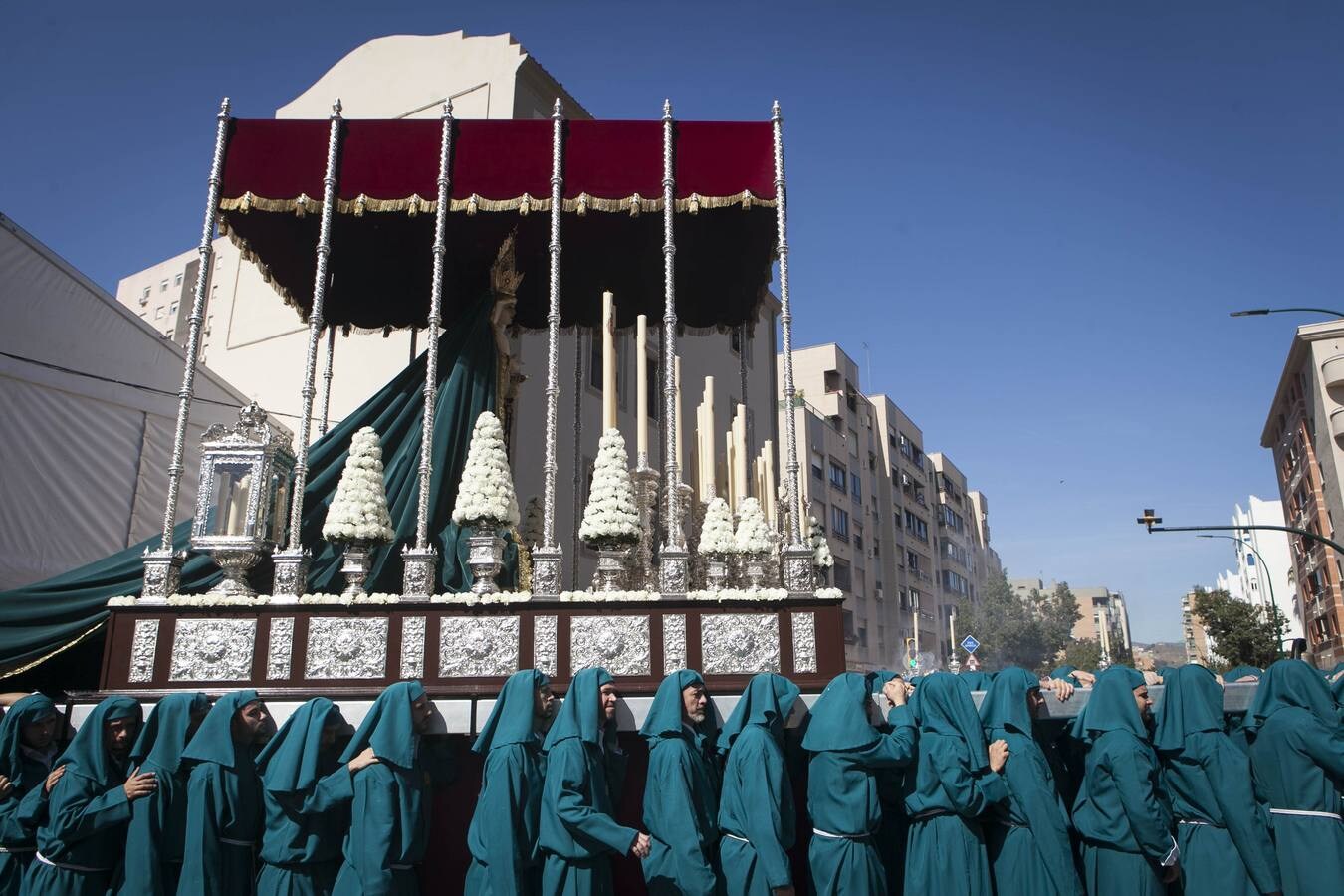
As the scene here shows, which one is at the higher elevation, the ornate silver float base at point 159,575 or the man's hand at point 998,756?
the ornate silver float base at point 159,575

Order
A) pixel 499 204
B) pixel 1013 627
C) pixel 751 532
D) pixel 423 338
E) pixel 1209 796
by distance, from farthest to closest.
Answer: pixel 1013 627 < pixel 423 338 < pixel 499 204 < pixel 751 532 < pixel 1209 796

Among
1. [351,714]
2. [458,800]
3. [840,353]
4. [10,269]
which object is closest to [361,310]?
[10,269]

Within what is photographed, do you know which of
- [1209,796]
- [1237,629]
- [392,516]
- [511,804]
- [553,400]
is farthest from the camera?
[1237,629]

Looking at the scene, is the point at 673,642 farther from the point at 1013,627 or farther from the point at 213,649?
the point at 1013,627

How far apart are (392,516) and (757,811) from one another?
6.31 metres

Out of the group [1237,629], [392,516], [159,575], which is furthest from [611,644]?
[1237,629]

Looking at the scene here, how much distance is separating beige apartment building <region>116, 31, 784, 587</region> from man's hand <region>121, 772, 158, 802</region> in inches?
335

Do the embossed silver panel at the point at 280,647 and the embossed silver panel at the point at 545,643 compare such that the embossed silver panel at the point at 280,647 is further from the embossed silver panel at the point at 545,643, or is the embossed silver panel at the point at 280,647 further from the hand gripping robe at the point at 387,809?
the hand gripping robe at the point at 387,809

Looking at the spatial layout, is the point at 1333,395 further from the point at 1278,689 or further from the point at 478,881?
the point at 478,881

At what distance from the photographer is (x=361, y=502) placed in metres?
8.88

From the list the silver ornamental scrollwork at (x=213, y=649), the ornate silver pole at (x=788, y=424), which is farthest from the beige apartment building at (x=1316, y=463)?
the silver ornamental scrollwork at (x=213, y=649)

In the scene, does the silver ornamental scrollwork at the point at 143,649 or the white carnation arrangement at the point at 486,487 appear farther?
the white carnation arrangement at the point at 486,487

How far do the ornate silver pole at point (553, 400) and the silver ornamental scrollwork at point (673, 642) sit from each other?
40.7 inches

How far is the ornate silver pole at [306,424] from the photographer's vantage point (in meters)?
8.48
